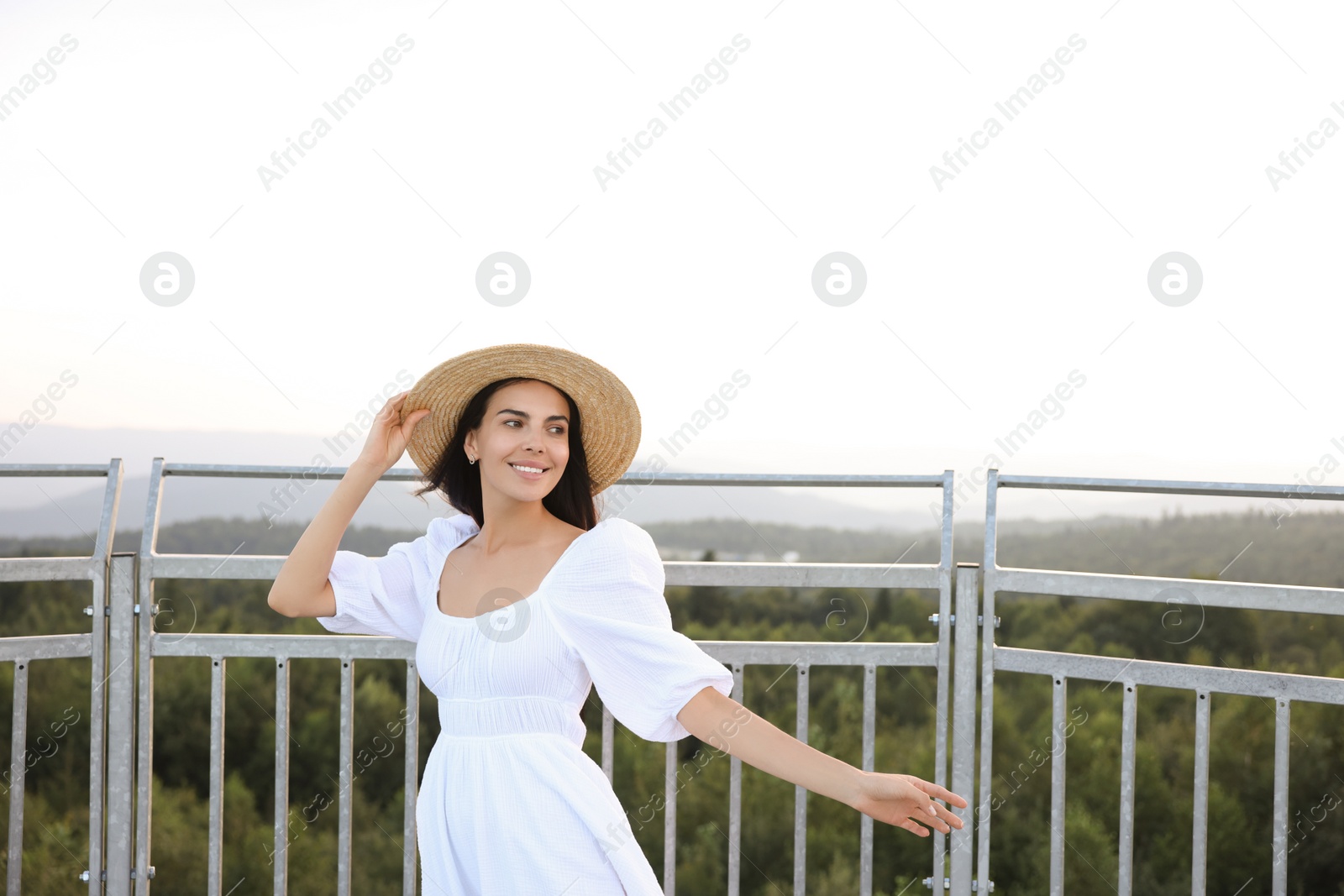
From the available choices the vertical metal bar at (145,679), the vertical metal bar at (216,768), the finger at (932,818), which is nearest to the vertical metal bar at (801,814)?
the finger at (932,818)

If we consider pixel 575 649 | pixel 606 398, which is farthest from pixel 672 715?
pixel 606 398

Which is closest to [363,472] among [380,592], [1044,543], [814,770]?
[380,592]

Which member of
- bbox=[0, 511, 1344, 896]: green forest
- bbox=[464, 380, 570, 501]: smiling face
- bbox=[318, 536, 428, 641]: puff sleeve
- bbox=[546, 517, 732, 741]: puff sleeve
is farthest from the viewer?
bbox=[0, 511, 1344, 896]: green forest

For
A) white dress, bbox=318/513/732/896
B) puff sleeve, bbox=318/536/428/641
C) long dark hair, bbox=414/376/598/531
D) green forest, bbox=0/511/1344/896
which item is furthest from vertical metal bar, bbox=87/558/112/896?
green forest, bbox=0/511/1344/896

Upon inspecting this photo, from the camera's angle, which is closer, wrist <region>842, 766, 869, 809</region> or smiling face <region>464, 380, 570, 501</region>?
wrist <region>842, 766, 869, 809</region>

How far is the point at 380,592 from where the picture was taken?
209 cm

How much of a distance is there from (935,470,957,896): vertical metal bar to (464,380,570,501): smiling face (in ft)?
3.90

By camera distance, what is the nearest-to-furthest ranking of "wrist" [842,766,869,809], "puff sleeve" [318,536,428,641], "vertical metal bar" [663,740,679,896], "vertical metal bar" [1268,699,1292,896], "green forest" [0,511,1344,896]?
1. "wrist" [842,766,869,809]
2. "puff sleeve" [318,536,428,641]
3. "vertical metal bar" [1268,699,1292,896]
4. "vertical metal bar" [663,740,679,896]
5. "green forest" [0,511,1344,896]

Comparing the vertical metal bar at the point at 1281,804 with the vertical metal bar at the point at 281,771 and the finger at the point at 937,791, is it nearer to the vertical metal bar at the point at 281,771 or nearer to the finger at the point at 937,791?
the finger at the point at 937,791

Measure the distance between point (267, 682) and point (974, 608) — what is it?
1819 centimetres

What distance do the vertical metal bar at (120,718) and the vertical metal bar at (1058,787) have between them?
8.58 ft

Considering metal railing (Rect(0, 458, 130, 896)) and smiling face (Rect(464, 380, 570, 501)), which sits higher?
smiling face (Rect(464, 380, 570, 501))

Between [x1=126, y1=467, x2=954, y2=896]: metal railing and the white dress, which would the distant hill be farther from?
the white dress

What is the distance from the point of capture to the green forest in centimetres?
981
